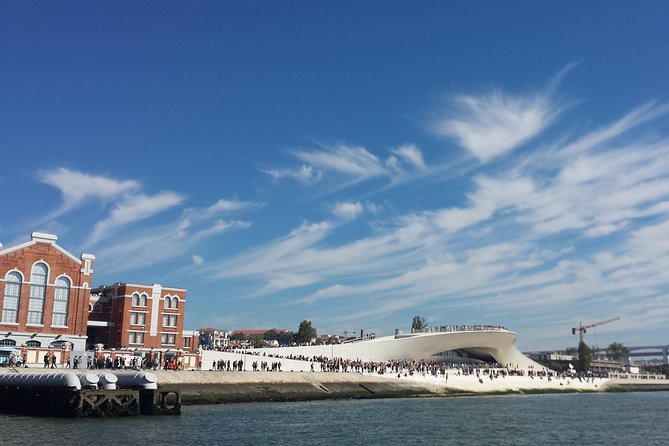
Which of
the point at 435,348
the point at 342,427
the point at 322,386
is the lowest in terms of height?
the point at 342,427

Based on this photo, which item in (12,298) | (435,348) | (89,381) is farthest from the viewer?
(435,348)

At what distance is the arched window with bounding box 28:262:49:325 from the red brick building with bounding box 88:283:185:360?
782cm

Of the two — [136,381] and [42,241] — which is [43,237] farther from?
[136,381]

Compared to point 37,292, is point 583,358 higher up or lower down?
lower down

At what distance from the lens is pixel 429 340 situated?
404 feet

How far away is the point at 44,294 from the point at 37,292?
0.73 meters

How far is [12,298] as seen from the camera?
71375 millimetres

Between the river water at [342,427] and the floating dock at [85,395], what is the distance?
1708mm

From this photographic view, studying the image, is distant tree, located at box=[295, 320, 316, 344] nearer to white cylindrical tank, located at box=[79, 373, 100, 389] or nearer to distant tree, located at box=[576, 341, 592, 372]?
distant tree, located at box=[576, 341, 592, 372]

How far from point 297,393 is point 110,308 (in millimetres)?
29257

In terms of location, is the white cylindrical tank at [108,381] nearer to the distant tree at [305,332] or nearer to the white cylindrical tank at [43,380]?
the white cylindrical tank at [43,380]

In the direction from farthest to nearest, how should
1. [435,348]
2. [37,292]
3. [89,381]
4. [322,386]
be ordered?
1. [435,348]
2. [37,292]
3. [322,386]
4. [89,381]

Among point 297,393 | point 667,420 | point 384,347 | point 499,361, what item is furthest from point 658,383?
point 297,393

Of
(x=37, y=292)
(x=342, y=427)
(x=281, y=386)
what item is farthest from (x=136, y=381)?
(x=37, y=292)
